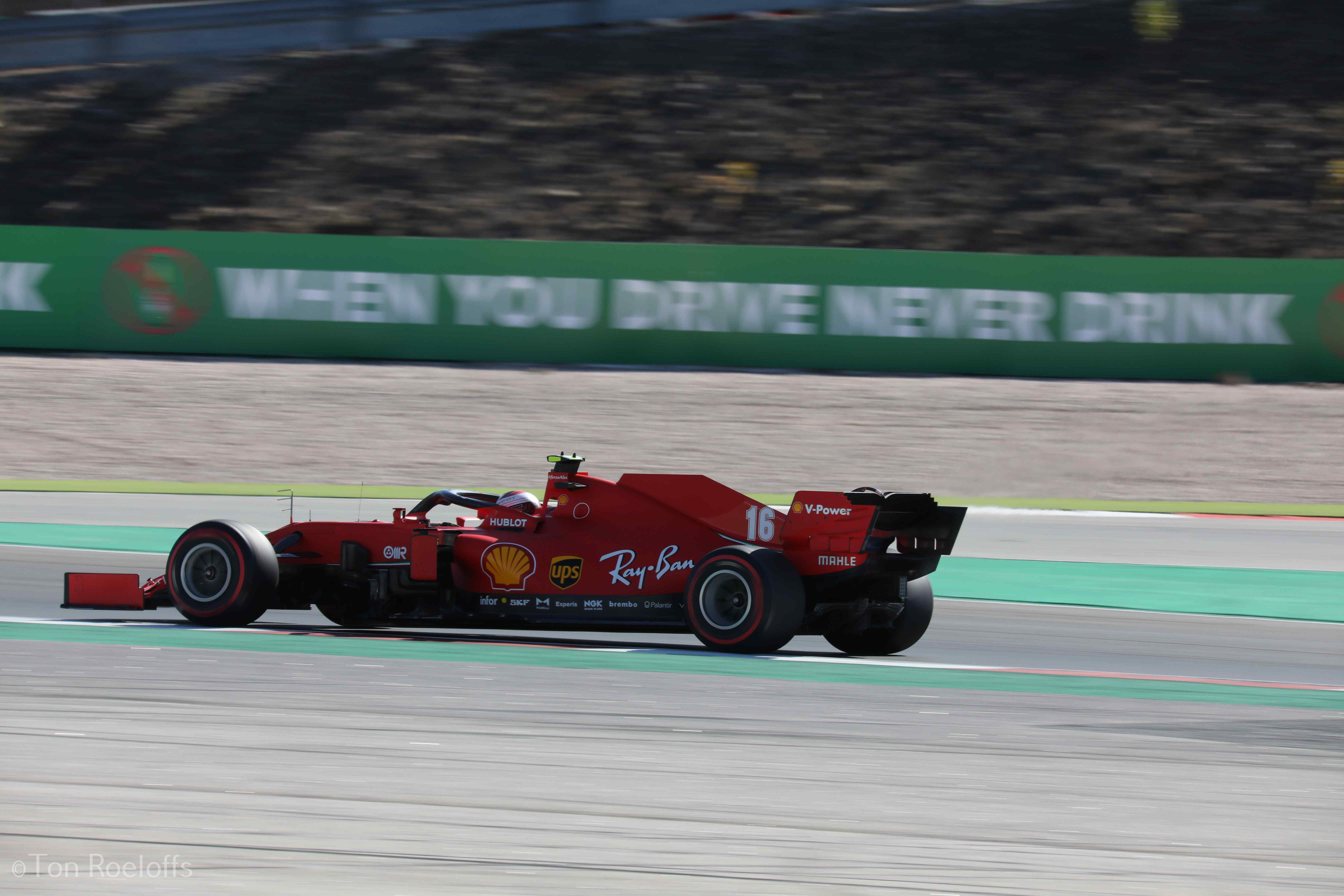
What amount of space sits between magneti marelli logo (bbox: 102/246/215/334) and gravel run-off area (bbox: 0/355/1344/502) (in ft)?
1.70

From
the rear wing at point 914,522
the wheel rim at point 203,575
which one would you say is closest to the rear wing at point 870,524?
the rear wing at point 914,522

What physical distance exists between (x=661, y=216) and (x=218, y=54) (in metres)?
11.6

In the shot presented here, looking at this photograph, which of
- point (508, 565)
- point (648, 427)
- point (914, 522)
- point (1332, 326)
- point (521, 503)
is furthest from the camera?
point (1332, 326)

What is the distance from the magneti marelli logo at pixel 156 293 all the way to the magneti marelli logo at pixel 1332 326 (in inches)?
574

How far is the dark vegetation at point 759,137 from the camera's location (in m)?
29.2

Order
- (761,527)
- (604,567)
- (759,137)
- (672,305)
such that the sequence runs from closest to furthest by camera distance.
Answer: (761,527) → (604,567) → (672,305) → (759,137)

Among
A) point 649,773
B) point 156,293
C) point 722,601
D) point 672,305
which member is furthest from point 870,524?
point 156,293

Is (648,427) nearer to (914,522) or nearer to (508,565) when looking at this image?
(508,565)

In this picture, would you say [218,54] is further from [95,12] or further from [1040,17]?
[1040,17]

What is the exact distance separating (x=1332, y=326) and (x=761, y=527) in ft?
51.1

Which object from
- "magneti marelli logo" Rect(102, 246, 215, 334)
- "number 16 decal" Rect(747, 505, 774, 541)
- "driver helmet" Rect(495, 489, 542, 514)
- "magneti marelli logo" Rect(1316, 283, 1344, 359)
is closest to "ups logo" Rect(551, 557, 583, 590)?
"driver helmet" Rect(495, 489, 542, 514)

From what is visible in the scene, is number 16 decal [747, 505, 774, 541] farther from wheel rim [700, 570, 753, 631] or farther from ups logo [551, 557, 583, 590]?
ups logo [551, 557, 583, 590]

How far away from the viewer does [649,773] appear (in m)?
5.48

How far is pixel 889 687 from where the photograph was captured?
290 inches
